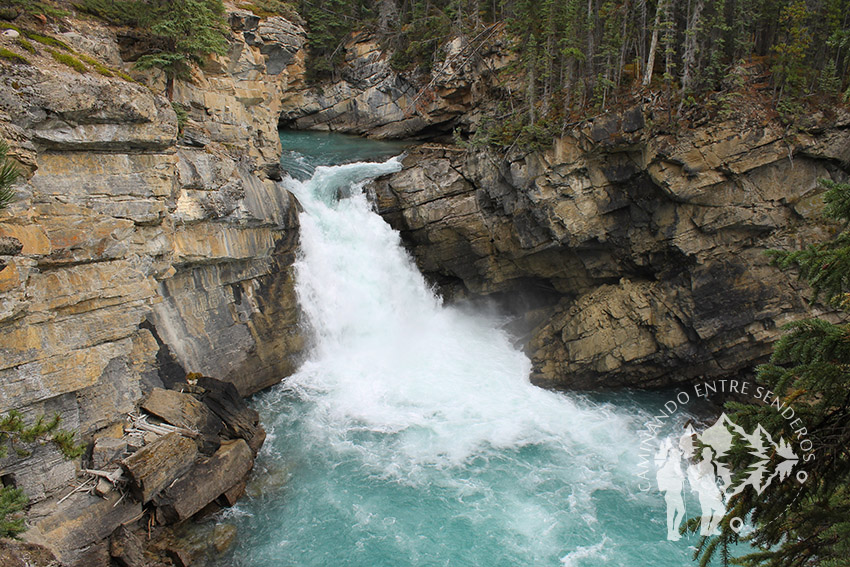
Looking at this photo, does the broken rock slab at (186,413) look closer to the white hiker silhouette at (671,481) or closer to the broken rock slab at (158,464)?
the broken rock slab at (158,464)

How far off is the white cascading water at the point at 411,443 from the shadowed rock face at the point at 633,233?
6.74ft

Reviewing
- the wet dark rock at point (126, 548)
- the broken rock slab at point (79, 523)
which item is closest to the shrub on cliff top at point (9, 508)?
the broken rock slab at point (79, 523)

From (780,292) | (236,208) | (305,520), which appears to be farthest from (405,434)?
(780,292)

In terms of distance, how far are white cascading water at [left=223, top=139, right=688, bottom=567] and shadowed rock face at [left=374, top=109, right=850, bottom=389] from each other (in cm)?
205

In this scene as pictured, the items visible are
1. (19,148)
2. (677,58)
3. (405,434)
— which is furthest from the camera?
(677,58)

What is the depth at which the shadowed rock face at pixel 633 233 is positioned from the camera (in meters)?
18.6

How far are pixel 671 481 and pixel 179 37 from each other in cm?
2398

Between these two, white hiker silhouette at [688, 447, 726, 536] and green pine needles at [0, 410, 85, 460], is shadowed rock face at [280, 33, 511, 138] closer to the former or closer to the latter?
white hiker silhouette at [688, 447, 726, 536]

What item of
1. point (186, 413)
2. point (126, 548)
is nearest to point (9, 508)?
point (126, 548)

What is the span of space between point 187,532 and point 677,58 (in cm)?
2607

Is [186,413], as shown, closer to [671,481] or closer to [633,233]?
[671,481]

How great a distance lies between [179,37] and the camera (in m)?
19.1

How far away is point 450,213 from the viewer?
23.9 m

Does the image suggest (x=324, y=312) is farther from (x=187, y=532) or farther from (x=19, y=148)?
(x=19, y=148)
